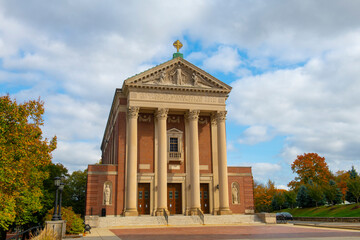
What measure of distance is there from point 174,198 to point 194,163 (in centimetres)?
481

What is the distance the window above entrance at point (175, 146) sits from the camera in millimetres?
38594

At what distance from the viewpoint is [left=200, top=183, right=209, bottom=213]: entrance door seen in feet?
128

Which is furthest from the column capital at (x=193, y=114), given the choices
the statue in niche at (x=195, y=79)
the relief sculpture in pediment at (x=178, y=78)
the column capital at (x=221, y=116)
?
the statue in niche at (x=195, y=79)

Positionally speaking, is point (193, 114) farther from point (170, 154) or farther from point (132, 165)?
point (132, 165)

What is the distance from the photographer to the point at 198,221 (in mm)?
33156

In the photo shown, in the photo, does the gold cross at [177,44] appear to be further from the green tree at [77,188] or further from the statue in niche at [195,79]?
the green tree at [77,188]

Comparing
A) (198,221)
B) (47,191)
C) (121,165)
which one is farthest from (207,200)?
(47,191)

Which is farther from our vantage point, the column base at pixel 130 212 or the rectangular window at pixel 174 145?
the rectangular window at pixel 174 145

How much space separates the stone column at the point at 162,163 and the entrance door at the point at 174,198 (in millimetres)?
2571

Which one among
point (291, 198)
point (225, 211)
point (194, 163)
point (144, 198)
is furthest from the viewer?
point (291, 198)

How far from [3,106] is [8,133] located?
236 centimetres

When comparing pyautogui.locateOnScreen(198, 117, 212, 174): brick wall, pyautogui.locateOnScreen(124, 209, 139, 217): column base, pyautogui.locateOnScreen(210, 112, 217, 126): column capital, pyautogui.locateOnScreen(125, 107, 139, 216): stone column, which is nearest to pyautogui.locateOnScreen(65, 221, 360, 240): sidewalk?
pyautogui.locateOnScreen(124, 209, 139, 217): column base

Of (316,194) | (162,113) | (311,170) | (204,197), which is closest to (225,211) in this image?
(204,197)

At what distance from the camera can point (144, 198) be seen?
37.5 metres
